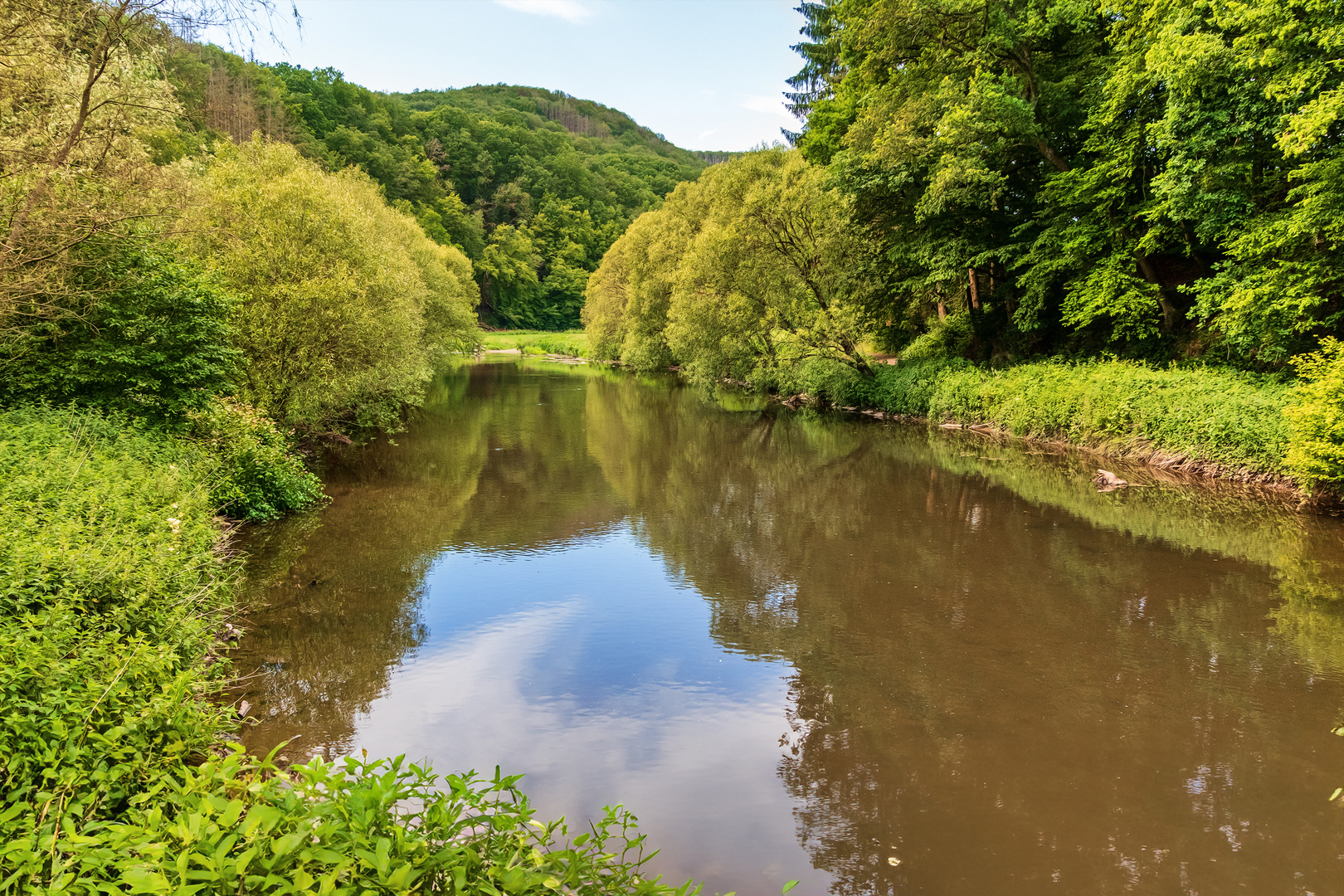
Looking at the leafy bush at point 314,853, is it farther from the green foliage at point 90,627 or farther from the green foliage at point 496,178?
the green foliage at point 496,178

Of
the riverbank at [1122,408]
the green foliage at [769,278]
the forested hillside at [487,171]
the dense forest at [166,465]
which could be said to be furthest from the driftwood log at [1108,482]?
the forested hillside at [487,171]

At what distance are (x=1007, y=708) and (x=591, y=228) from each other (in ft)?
395

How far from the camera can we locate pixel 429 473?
720 inches

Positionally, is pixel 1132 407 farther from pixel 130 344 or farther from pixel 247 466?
pixel 130 344

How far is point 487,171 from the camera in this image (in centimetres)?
12019

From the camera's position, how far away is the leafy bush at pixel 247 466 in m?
12.5

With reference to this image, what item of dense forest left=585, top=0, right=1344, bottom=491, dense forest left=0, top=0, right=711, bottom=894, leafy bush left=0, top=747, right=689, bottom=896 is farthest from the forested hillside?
leafy bush left=0, top=747, right=689, bottom=896

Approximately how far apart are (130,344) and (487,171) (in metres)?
118

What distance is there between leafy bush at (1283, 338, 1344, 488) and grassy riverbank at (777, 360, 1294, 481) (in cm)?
73

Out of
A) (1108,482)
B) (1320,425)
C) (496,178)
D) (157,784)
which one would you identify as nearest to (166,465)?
(157,784)

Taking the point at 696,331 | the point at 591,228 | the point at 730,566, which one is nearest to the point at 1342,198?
the point at 730,566

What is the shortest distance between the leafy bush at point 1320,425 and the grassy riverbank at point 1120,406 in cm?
73

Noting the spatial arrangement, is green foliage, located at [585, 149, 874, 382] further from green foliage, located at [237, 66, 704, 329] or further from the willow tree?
green foliage, located at [237, 66, 704, 329]

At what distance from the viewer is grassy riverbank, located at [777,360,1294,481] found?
15234 millimetres
